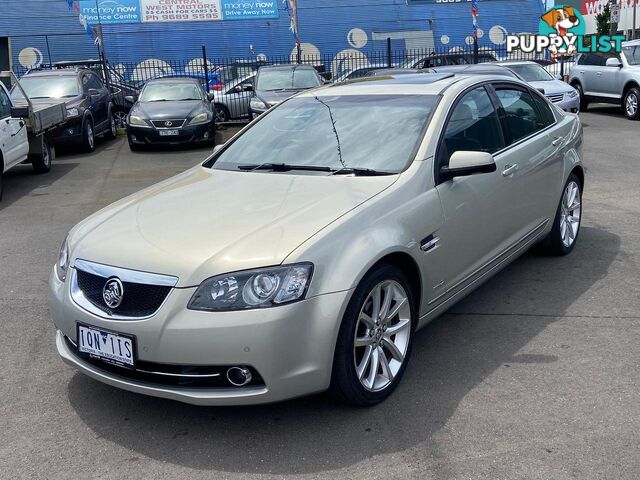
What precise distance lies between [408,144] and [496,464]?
1918 mm

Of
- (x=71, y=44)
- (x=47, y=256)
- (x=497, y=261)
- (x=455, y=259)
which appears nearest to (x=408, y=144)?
(x=455, y=259)

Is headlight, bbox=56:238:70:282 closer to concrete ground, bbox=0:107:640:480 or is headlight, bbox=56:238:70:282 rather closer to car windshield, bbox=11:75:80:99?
concrete ground, bbox=0:107:640:480

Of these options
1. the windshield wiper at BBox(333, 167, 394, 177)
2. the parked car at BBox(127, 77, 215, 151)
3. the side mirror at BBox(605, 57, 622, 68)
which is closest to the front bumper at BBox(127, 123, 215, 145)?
the parked car at BBox(127, 77, 215, 151)

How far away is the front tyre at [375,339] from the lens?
Answer: 3.37 meters

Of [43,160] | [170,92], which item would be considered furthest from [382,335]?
[170,92]

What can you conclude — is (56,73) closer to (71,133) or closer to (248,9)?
(71,133)

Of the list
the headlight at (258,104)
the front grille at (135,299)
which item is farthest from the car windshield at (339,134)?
the headlight at (258,104)

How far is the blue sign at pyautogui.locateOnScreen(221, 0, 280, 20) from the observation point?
34375 mm

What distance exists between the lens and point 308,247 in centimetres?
327

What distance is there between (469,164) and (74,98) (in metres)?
12.1

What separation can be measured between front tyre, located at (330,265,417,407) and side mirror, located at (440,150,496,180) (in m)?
0.76

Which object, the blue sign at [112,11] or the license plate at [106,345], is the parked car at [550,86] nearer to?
the license plate at [106,345]

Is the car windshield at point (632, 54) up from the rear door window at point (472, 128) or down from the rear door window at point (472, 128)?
down

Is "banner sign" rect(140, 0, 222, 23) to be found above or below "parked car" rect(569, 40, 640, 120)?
above
